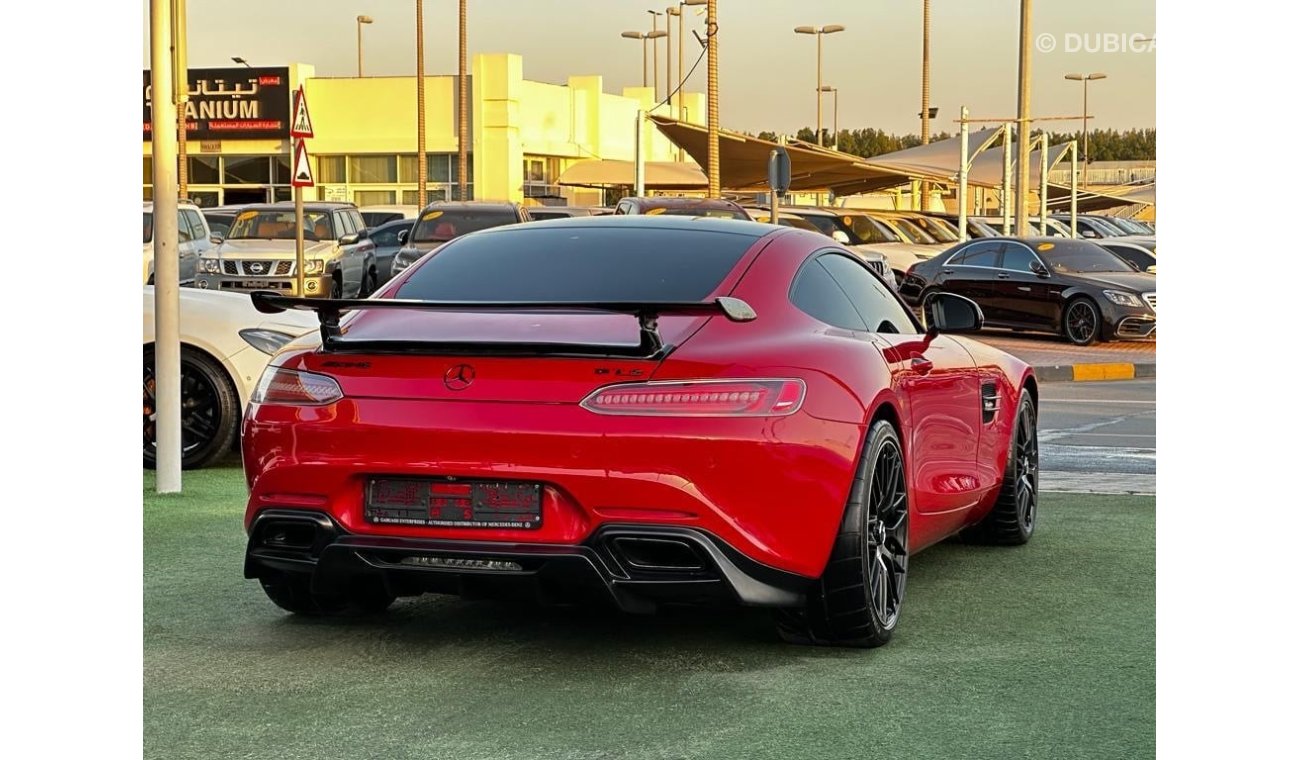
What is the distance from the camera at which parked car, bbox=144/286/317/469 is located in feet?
32.0

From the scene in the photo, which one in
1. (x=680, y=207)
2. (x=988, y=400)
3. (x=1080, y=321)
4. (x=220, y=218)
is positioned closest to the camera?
(x=988, y=400)

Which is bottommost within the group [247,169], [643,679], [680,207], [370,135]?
[643,679]

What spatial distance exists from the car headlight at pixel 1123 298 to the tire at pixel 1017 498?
15489 mm

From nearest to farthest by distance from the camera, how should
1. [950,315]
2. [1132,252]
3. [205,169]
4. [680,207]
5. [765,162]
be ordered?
[950,315]
[680,207]
[1132,252]
[765,162]
[205,169]

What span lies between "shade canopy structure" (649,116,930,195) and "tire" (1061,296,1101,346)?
17.8 m

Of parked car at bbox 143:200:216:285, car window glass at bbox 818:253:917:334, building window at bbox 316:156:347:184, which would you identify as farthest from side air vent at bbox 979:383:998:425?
building window at bbox 316:156:347:184

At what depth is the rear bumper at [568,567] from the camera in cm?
491

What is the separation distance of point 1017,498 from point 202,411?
4555 millimetres

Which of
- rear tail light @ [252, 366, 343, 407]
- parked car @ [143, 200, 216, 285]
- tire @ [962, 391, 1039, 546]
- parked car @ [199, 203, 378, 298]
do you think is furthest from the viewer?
parked car @ [199, 203, 378, 298]

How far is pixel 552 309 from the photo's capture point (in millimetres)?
5203

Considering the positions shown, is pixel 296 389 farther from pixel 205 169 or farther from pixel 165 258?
pixel 205 169

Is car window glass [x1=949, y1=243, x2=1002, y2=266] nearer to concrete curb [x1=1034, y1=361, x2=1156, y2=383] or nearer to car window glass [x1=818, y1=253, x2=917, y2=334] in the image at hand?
concrete curb [x1=1034, y1=361, x2=1156, y2=383]

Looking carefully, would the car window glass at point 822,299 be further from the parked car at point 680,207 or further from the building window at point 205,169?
the building window at point 205,169

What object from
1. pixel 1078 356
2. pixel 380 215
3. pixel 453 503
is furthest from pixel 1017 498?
pixel 380 215
